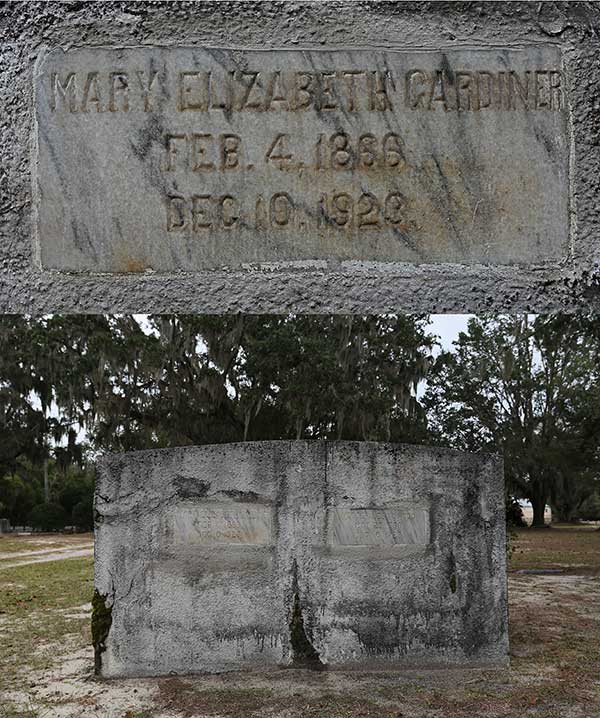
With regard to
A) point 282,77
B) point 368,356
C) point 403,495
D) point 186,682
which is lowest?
point 186,682

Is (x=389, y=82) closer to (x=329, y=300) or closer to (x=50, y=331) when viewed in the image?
(x=329, y=300)

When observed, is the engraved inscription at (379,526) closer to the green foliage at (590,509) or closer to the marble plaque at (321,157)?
the marble plaque at (321,157)

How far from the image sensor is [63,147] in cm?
143

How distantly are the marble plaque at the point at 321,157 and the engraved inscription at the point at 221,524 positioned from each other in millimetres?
5444

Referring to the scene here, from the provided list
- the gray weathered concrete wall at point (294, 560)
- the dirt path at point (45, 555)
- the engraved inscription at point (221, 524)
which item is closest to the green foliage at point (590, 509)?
the dirt path at point (45, 555)

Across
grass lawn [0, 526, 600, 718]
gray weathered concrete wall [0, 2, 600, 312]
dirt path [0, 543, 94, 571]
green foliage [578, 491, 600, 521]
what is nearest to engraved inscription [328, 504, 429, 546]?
grass lawn [0, 526, 600, 718]

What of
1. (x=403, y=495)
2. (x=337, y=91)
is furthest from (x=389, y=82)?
(x=403, y=495)

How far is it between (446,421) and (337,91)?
27772 mm

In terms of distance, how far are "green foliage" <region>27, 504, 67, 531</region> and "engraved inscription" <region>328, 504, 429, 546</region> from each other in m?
25.7

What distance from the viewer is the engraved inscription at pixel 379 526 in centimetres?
668

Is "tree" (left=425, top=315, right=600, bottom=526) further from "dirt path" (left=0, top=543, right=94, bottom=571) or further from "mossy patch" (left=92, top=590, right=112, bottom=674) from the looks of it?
"mossy patch" (left=92, top=590, right=112, bottom=674)

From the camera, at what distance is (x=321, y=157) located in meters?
1.42

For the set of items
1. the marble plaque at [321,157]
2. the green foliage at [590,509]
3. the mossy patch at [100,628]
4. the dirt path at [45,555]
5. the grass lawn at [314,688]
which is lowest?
the green foliage at [590,509]

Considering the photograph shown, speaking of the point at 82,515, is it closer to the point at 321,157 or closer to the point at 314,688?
the point at 314,688
